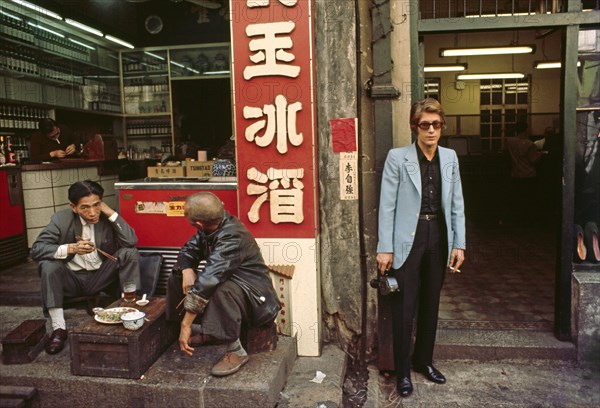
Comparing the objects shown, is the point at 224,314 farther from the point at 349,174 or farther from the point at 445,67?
the point at 445,67

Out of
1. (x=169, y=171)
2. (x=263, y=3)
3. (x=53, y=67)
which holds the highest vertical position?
(x=53, y=67)

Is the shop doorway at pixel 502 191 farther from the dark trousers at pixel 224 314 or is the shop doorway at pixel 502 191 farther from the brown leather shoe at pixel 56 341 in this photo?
the brown leather shoe at pixel 56 341

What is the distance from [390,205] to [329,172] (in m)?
0.75

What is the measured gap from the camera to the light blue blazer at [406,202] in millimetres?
4031

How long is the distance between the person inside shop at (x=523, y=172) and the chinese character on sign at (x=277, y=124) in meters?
7.00

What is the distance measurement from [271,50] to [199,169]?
6.92ft

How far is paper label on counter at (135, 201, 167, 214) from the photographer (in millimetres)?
5434

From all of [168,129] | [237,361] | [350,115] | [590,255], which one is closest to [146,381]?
[237,361]

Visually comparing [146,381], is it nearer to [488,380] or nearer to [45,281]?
[45,281]

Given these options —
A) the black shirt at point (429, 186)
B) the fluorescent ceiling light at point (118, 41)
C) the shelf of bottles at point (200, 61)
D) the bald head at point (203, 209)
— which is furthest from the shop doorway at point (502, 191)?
the fluorescent ceiling light at point (118, 41)

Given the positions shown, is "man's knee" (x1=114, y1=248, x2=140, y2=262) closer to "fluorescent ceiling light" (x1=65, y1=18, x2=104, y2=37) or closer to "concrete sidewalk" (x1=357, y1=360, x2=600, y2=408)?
"concrete sidewalk" (x1=357, y1=360, x2=600, y2=408)

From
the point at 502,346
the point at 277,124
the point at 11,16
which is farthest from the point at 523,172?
the point at 11,16

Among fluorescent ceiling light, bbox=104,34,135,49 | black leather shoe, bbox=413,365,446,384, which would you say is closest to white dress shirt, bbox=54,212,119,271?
black leather shoe, bbox=413,365,446,384

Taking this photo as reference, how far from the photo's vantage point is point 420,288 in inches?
167
